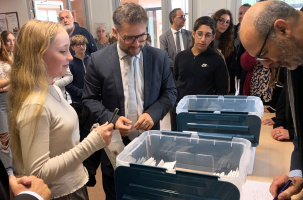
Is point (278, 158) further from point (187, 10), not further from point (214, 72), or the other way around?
point (187, 10)

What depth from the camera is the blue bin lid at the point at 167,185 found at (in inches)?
31.4

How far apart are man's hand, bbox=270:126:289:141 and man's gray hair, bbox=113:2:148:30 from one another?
3.43 ft

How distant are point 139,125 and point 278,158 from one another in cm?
77

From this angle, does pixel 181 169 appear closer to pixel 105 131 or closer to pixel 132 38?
pixel 105 131

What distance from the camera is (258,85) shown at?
231cm

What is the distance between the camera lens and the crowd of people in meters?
0.95

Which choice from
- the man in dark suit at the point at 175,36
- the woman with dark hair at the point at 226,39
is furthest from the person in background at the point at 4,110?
the woman with dark hair at the point at 226,39

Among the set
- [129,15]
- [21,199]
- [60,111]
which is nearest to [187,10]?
[129,15]

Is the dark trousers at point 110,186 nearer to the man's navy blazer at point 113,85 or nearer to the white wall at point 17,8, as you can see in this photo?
the man's navy blazer at point 113,85

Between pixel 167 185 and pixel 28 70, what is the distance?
0.70m

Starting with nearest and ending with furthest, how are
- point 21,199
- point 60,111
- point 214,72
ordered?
point 21,199
point 60,111
point 214,72

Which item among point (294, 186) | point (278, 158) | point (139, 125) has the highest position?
point (139, 125)

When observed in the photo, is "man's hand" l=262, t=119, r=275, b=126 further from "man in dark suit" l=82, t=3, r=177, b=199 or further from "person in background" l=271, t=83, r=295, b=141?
"man in dark suit" l=82, t=3, r=177, b=199

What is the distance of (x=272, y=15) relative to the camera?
938 mm
